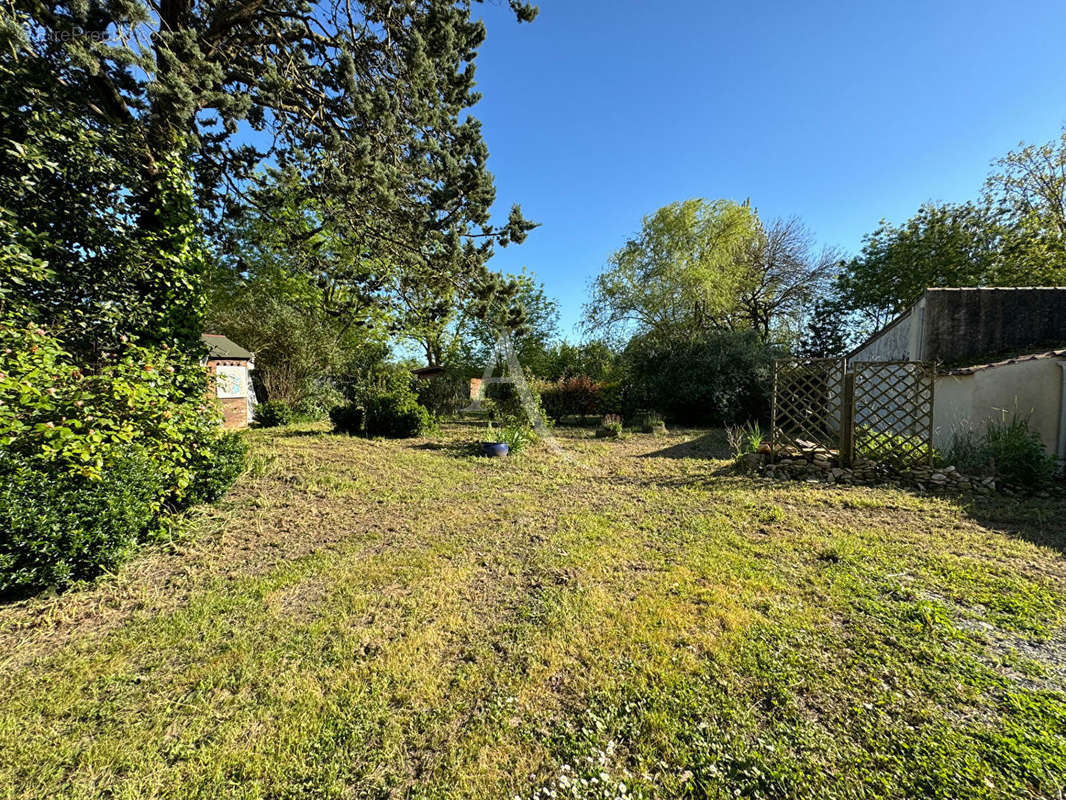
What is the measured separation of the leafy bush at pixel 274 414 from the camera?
39.8ft

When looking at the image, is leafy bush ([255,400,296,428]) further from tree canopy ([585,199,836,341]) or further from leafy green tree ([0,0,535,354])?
tree canopy ([585,199,836,341])

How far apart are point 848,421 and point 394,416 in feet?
31.5

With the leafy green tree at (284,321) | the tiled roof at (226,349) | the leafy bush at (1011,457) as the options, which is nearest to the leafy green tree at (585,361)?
the leafy green tree at (284,321)

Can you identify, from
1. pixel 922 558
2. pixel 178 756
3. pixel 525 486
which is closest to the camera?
pixel 178 756

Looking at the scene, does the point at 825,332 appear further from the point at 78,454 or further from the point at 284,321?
the point at 78,454

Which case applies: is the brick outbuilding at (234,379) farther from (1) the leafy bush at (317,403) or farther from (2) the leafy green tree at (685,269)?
(2) the leafy green tree at (685,269)

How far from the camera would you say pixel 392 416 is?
997 cm

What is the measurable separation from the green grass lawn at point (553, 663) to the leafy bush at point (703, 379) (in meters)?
8.40

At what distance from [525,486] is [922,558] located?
176 inches

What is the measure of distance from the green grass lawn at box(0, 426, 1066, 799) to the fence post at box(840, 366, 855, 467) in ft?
5.87

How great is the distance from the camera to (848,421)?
600cm

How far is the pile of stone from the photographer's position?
531 cm

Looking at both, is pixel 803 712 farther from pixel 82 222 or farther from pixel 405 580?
pixel 82 222

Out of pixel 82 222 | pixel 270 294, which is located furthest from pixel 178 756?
pixel 270 294
